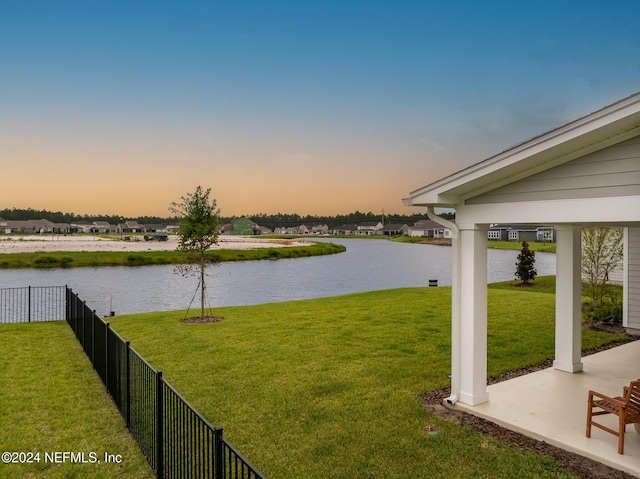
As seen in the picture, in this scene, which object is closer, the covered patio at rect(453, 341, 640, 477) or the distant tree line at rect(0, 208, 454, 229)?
the covered patio at rect(453, 341, 640, 477)

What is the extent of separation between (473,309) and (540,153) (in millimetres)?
2286

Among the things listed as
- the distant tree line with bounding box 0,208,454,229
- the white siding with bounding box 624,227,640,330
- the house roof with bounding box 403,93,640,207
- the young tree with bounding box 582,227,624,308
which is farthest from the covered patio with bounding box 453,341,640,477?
the distant tree line with bounding box 0,208,454,229

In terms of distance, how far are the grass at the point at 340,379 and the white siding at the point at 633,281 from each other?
4.98 ft

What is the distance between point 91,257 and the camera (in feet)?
138

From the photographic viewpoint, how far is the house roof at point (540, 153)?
4270 mm

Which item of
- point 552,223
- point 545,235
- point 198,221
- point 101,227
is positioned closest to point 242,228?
point 101,227

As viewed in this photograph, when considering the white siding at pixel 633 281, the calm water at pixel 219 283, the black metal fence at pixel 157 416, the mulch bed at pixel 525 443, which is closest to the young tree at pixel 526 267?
the calm water at pixel 219 283

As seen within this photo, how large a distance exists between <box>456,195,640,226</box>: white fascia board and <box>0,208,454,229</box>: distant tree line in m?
141

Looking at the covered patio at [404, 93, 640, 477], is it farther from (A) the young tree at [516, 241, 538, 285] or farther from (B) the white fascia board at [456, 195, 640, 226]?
(A) the young tree at [516, 241, 538, 285]

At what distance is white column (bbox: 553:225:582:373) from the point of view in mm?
7453

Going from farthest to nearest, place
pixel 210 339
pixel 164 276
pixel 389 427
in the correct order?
pixel 164 276, pixel 210 339, pixel 389 427

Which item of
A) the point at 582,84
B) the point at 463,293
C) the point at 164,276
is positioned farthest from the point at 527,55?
the point at 164,276

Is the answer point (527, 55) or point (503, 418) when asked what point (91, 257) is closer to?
point (527, 55)

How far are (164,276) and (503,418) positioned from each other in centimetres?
2985
